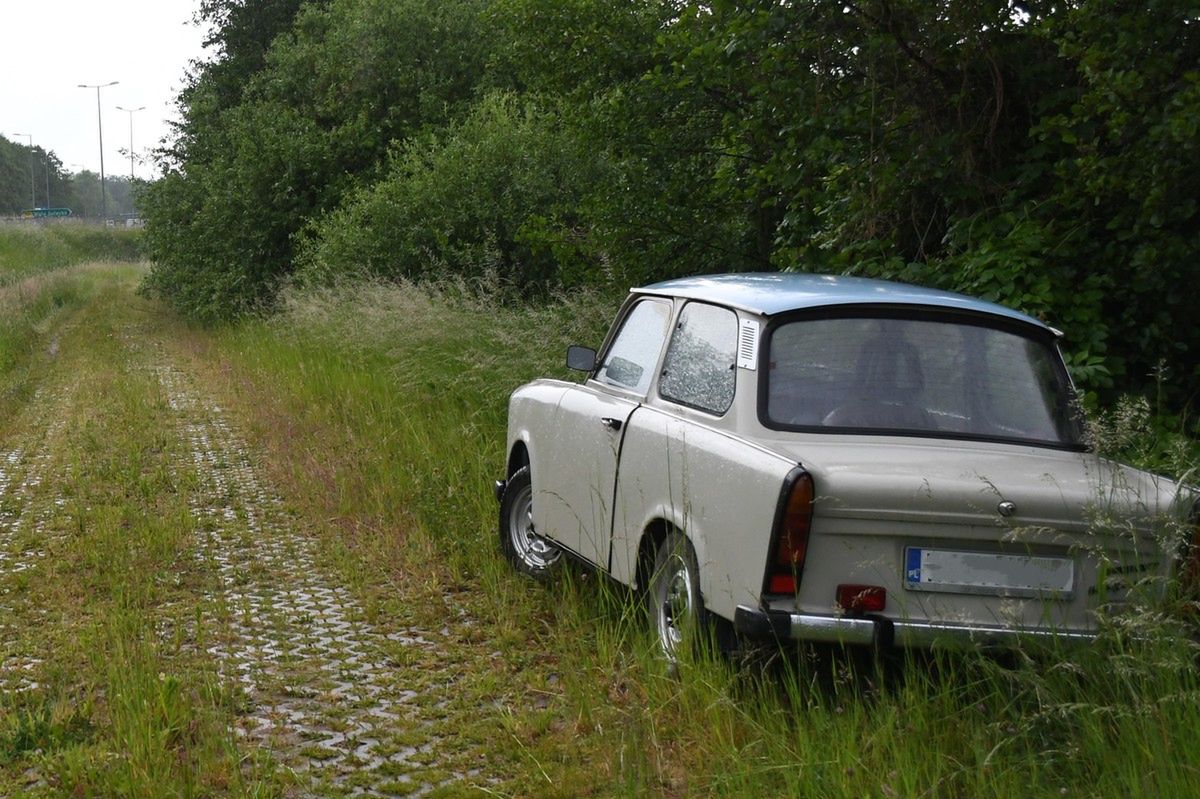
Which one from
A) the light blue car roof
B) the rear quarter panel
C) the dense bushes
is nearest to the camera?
the rear quarter panel

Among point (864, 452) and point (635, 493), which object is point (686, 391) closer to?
point (635, 493)

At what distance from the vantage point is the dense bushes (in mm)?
7867

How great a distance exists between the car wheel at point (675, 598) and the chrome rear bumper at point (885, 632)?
1.86 feet

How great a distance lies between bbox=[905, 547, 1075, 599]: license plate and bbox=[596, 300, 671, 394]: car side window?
1.94 meters

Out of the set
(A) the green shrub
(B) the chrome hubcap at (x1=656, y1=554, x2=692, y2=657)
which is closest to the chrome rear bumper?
(B) the chrome hubcap at (x1=656, y1=554, x2=692, y2=657)

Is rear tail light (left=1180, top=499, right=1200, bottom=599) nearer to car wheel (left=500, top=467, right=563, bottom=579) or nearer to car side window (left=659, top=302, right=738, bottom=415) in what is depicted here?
car side window (left=659, top=302, right=738, bottom=415)

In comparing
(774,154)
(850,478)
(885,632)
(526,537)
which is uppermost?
(774,154)

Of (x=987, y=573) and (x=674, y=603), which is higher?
(x=987, y=573)

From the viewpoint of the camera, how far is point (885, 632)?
15.2ft

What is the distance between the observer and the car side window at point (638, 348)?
6480 mm

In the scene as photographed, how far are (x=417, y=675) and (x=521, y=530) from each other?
204 cm

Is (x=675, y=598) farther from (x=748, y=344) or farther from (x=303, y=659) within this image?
(x=303, y=659)

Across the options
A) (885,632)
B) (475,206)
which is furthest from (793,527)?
(475,206)

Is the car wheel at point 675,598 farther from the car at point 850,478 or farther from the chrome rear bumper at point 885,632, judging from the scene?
the chrome rear bumper at point 885,632
